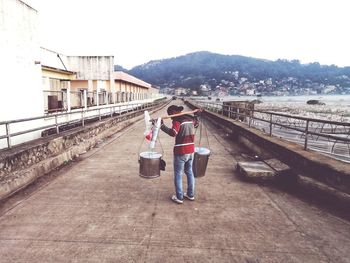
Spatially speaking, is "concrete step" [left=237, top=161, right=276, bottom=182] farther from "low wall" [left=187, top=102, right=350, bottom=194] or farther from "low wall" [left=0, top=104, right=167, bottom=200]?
"low wall" [left=0, top=104, right=167, bottom=200]

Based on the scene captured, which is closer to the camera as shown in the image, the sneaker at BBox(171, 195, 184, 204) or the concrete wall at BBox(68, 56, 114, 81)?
the sneaker at BBox(171, 195, 184, 204)

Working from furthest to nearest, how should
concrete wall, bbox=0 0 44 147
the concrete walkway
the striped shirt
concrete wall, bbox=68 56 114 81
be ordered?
concrete wall, bbox=68 56 114 81 → concrete wall, bbox=0 0 44 147 → the striped shirt → the concrete walkway

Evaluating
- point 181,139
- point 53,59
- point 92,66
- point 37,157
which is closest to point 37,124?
point 37,157

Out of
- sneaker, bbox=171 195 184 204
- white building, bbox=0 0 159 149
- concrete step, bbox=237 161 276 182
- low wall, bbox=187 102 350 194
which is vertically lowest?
sneaker, bbox=171 195 184 204

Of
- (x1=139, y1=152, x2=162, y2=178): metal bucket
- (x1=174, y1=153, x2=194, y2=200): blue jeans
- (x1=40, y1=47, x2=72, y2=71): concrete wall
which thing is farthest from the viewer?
(x1=40, y1=47, x2=72, y2=71): concrete wall

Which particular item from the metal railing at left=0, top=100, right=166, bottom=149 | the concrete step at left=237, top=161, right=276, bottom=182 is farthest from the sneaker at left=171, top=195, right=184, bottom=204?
the metal railing at left=0, top=100, right=166, bottom=149

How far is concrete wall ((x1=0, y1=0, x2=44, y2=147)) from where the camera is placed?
338 inches

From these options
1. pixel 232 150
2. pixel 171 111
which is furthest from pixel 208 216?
pixel 232 150

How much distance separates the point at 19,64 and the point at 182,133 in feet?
24.9

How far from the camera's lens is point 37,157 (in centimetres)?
670

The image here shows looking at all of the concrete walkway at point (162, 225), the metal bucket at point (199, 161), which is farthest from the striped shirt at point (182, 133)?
the concrete walkway at point (162, 225)

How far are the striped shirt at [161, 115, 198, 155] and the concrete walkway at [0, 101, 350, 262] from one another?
107 centimetres

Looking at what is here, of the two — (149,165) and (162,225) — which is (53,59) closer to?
(149,165)

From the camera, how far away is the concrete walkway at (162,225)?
11.2ft
